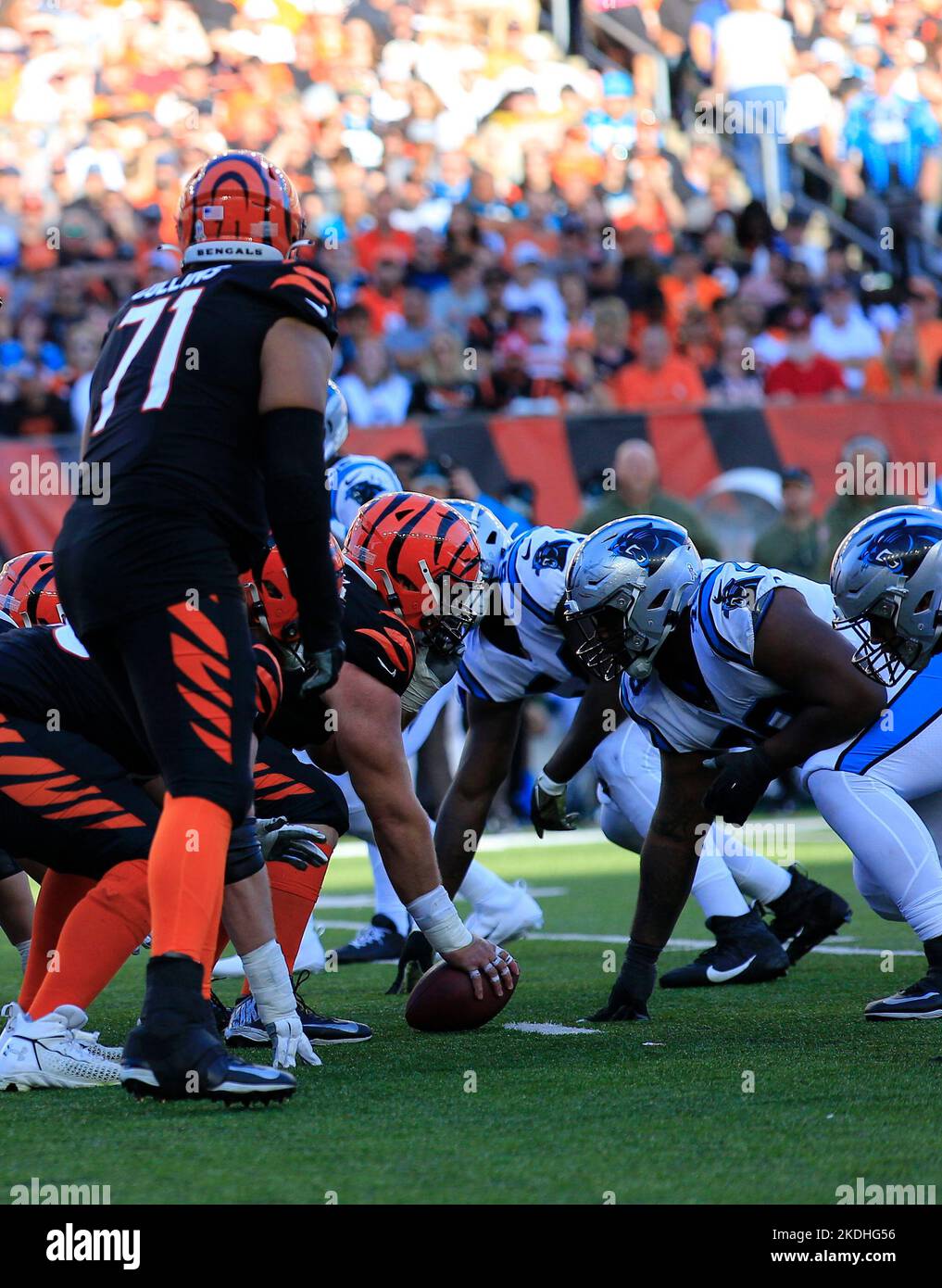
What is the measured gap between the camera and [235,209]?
4074mm

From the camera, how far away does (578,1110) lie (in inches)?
148

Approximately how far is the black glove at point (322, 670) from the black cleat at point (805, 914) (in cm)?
297

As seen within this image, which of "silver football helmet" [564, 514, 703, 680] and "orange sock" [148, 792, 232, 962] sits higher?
"silver football helmet" [564, 514, 703, 680]

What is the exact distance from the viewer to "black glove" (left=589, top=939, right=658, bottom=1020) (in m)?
5.11

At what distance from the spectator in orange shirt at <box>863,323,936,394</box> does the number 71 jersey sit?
10073 millimetres

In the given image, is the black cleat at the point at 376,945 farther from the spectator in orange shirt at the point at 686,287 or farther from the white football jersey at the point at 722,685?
the spectator in orange shirt at the point at 686,287

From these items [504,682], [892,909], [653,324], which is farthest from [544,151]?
[892,909]

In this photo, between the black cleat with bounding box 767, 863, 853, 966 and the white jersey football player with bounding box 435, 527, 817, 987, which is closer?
the white jersey football player with bounding box 435, 527, 817, 987

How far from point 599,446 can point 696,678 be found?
22.6 ft

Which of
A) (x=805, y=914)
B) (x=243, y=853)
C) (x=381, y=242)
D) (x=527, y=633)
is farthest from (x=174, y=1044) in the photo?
(x=381, y=242)

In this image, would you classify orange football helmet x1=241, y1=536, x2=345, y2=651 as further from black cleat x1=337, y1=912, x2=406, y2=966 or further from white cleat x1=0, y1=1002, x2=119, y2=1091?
black cleat x1=337, y1=912, x2=406, y2=966

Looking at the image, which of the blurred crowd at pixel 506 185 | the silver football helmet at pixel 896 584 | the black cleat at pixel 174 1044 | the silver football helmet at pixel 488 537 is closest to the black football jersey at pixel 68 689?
the black cleat at pixel 174 1044

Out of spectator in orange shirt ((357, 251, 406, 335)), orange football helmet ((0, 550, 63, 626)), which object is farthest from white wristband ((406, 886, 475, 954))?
spectator in orange shirt ((357, 251, 406, 335))

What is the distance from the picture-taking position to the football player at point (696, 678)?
477 cm
